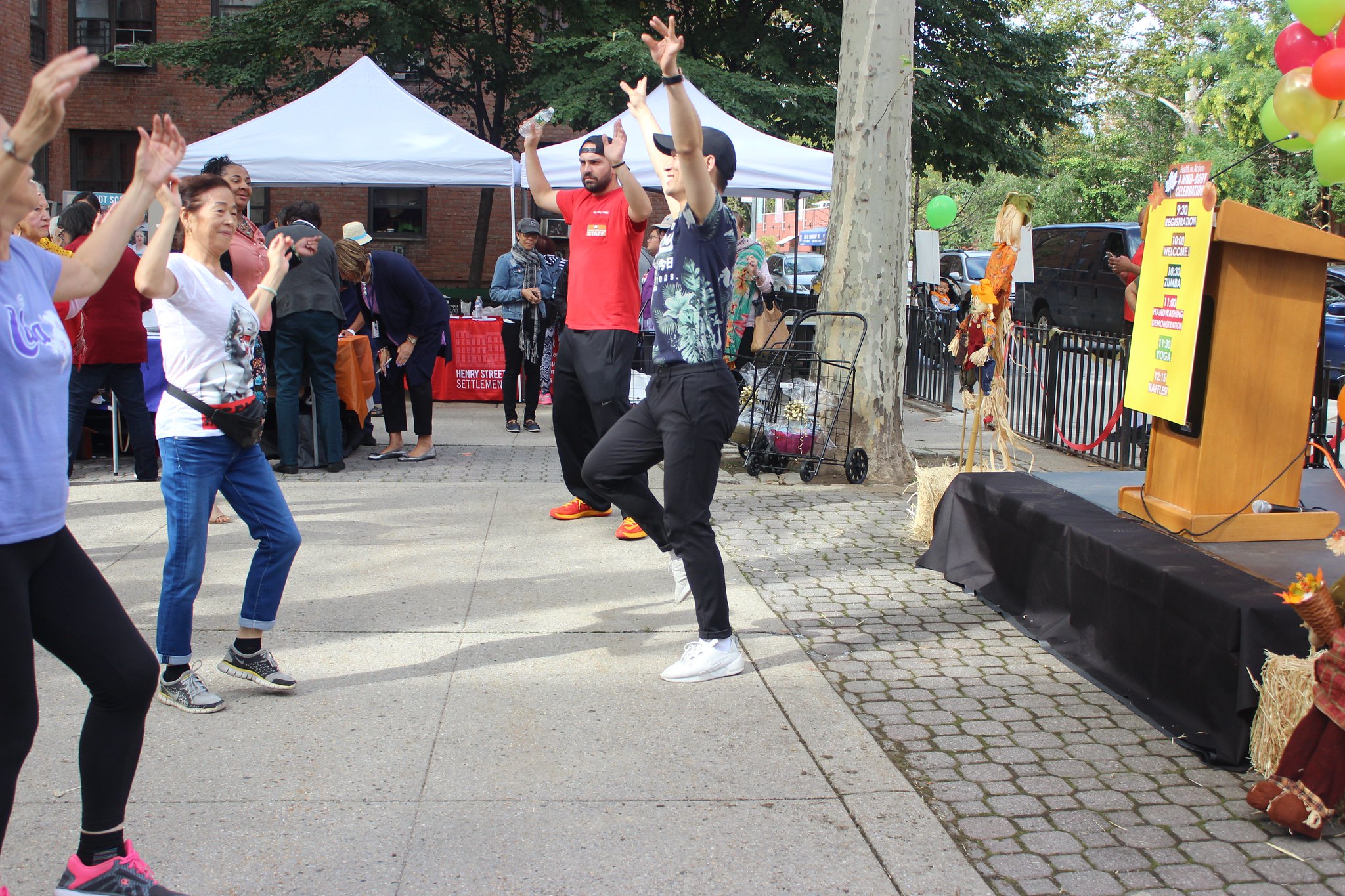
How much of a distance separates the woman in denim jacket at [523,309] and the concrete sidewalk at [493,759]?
4704 mm

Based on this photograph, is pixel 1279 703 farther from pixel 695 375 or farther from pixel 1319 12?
pixel 1319 12

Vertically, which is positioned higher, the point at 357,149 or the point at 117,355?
the point at 357,149

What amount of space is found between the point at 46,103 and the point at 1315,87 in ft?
13.6

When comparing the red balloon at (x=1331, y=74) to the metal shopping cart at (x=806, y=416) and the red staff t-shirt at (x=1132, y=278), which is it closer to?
the red staff t-shirt at (x=1132, y=278)

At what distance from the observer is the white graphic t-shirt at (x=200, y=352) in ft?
12.3

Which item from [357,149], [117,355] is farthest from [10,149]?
[357,149]

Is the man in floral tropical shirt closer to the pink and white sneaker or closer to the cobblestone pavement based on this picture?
the cobblestone pavement

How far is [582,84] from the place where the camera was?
18391 mm

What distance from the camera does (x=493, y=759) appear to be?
3582 millimetres

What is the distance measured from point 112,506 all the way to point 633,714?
470cm

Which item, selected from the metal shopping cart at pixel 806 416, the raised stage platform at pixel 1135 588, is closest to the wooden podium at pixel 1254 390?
the raised stage platform at pixel 1135 588

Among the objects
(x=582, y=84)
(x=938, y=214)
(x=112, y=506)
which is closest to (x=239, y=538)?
(x=112, y=506)

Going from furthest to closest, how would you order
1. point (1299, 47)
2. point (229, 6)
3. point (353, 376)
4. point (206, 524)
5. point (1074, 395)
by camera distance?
point (229, 6), point (1074, 395), point (353, 376), point (1299, 47), point (206, 524)

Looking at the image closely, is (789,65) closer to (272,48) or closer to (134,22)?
(272,48)
